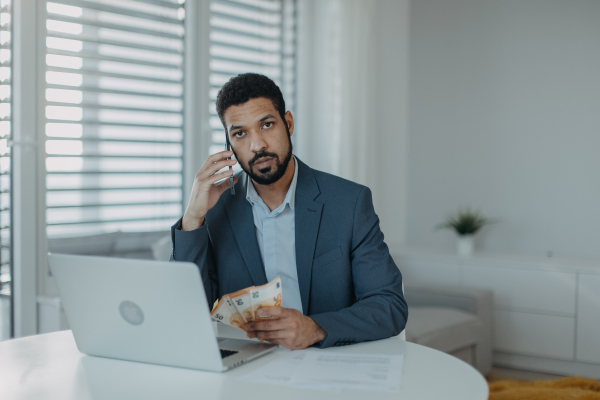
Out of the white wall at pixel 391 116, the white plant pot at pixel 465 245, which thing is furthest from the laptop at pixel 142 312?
the white wall at pixel 391 116

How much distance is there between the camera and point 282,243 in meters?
1.80

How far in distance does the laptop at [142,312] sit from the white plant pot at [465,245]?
9.51 feet

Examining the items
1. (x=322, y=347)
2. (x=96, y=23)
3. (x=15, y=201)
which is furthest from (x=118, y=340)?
(x=96, y=23)

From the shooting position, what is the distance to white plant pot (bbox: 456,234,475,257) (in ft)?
12.9

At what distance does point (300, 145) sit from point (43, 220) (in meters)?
1.93

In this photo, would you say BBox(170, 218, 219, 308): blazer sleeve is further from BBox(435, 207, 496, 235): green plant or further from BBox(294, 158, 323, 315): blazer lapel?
BBox(435, 207, 496, 235): green plant

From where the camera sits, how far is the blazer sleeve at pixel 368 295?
1366 millimetres

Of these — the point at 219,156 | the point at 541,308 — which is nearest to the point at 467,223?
the point at 541,308

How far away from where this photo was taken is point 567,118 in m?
3.86

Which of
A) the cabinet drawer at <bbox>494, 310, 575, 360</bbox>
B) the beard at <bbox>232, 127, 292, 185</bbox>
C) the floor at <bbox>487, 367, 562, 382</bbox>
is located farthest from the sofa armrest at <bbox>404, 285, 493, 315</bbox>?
the beard at <bbox>232, 127, 292, 185</bbox>

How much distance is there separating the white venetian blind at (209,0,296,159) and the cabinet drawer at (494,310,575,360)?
205 centimetres

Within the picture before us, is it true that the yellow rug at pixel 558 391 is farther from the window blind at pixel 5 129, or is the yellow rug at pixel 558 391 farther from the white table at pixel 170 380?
the window blind at pixel 5 129

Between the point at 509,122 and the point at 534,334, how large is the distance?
1.47m

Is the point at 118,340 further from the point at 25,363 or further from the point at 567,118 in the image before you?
the point at 567,118
